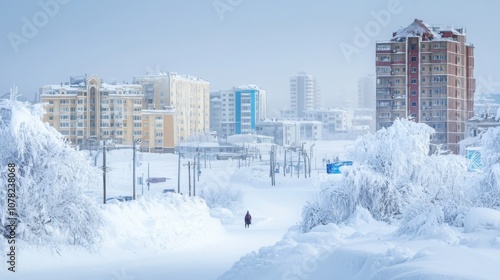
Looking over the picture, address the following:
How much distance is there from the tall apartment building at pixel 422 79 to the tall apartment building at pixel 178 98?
5724 cm

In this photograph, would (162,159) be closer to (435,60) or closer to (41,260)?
(435,60)

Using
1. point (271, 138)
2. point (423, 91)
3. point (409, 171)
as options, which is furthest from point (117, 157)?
point (409, 171)

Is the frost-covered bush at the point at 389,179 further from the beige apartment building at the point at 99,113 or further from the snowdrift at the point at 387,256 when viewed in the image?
the beige apartment building at the point at 99,113

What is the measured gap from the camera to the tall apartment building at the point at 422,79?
106m

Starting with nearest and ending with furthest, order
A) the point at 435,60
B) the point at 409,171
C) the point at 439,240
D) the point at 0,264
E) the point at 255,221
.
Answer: the point at 439,240 < the point at 0,264 < the point at 409,171 < the point at 255,221 < the point at 435,60

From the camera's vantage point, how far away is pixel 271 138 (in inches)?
7323

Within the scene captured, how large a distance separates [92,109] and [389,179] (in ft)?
358

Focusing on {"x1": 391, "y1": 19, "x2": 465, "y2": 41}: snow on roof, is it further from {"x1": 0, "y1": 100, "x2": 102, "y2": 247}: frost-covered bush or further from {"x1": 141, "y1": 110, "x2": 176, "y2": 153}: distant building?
{"x1": 0, "y1": 100, "x2": 102, "y2": 247}: frost-covered bush

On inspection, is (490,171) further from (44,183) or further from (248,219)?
(44,183)

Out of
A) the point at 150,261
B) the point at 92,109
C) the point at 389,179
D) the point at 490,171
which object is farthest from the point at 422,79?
the point at 150,261

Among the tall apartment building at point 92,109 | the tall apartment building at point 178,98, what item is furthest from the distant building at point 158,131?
the tall apartment building at point 178,98

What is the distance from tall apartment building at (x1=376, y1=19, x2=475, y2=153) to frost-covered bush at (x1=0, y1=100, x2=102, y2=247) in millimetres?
79716

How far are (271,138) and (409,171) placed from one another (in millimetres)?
146380

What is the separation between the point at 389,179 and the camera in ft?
127
